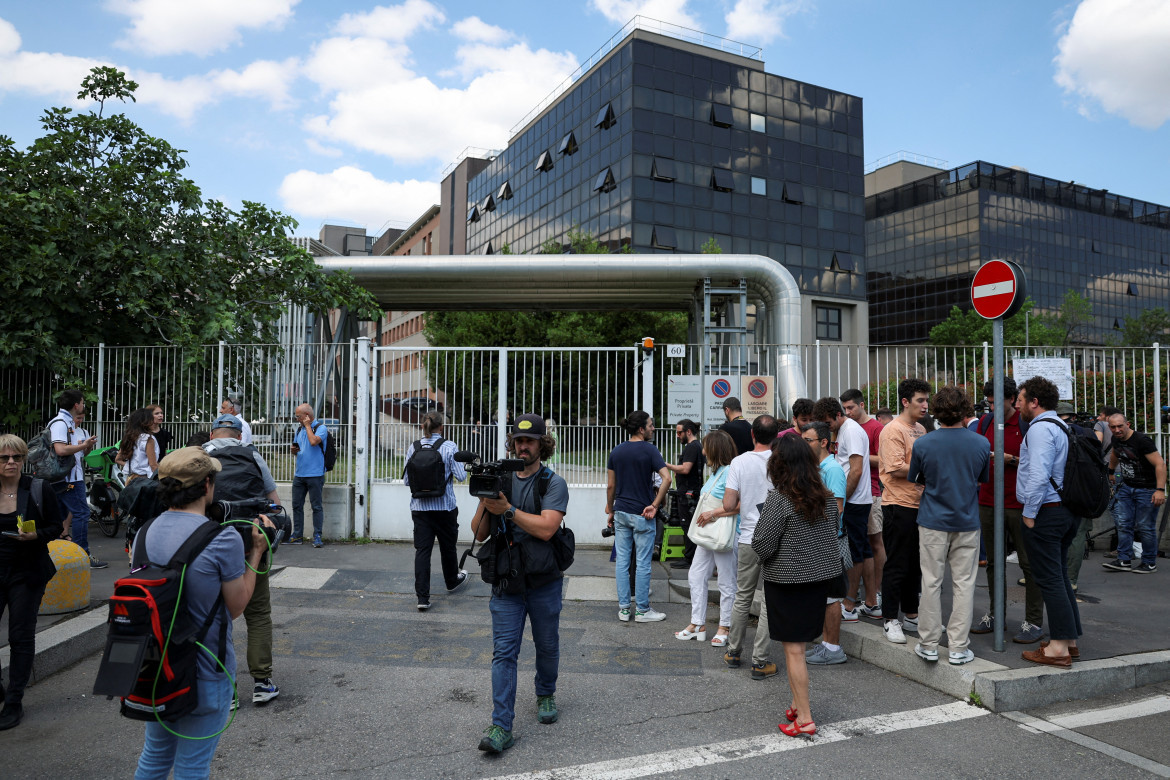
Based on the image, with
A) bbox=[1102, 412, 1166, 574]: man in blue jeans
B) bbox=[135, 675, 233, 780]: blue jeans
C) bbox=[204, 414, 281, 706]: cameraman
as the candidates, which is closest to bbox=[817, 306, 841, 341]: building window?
bbox=[1102, 412, 1166, 574]: man in blue jeans

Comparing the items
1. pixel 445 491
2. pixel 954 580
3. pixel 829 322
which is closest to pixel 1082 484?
pixel 954 580

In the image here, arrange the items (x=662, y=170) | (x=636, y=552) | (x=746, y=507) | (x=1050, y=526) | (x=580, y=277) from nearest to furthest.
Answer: (x=1050, y=526)
(x=746, y=507)
(x=636, y=552)
(x=580, y=277)
(x=662, y=170)

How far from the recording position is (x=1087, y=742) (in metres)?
4.26

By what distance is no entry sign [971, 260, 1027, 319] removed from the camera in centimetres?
555

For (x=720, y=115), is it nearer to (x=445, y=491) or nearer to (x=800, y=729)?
(x=445, y=491)

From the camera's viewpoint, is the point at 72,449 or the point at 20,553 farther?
the point at 72,449

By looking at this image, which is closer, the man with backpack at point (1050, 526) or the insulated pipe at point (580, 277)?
the man with backpack at point (1050, 526)

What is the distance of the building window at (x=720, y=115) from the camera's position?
43.9 meters

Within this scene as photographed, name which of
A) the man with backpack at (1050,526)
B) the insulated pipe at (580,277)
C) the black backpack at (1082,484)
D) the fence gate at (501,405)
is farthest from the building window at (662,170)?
the black backpack at (1082,484)

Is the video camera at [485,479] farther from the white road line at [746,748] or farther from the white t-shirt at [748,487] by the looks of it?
the white t-shirt at [748,487]

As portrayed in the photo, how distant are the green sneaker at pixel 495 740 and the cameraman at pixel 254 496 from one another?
63.5 inches

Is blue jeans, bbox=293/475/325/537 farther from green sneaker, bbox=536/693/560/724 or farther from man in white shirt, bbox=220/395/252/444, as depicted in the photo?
green sneaker, bbox=536/693/560/724

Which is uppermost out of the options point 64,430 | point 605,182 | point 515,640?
point 605,182

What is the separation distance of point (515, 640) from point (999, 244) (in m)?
71.4
